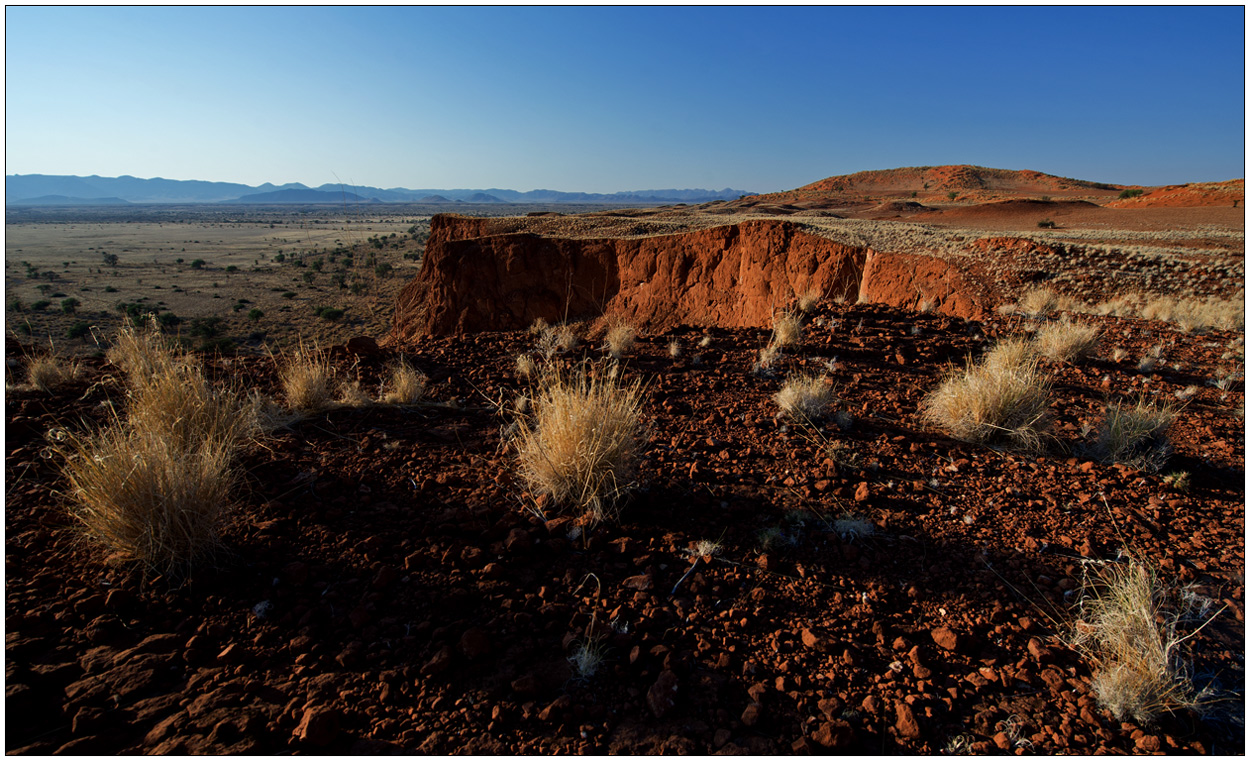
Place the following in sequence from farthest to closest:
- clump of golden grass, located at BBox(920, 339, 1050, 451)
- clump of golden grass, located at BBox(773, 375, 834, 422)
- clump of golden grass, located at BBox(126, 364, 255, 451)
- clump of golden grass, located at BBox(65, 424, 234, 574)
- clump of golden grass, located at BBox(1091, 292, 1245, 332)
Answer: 1. clump of golden grass, located at BBox(1091, 292, 1245, 332)
2. clump of golden grass, located at BBox(773, 375, 834, 422)
3. clump of golden grass, located at BBox(920, 339, 1050, 451)
4. clump of golden grass, located at BBox(126, 364, 255, 451)
5. clump of golden grass, located at BBox(65, 424, 234, 574)

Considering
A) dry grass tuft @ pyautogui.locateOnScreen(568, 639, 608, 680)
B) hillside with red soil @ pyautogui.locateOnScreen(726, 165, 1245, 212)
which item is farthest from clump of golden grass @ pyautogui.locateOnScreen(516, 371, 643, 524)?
hillside with red soil @ pyautogui.locateOnScreen(726, 165, 1245, 212)

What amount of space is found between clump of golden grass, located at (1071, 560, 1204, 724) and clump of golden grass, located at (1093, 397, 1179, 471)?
1488 mm

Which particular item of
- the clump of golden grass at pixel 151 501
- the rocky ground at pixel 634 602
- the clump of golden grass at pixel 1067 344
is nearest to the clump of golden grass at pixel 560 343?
the rocky ground at pixel 634 602

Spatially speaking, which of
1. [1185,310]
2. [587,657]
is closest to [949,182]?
[1185,310]

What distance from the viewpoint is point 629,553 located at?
2.25 m

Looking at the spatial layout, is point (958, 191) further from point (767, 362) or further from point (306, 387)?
point (306, 387)

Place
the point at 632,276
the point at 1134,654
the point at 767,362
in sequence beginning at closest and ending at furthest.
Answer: the point at 1134,654
the point at 767,362
the point at 632,276

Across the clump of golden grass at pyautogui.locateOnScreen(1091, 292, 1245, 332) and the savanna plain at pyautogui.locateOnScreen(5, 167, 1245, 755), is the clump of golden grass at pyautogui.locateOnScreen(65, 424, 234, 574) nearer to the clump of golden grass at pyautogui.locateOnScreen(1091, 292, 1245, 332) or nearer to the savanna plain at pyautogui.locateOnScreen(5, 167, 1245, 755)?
the savanna plain at pyautogui.locateOnScreen(5, 167, 1245, 755)

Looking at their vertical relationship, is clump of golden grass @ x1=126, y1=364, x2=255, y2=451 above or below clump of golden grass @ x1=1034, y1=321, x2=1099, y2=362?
below

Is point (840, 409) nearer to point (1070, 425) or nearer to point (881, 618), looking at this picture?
point (1070, 425)

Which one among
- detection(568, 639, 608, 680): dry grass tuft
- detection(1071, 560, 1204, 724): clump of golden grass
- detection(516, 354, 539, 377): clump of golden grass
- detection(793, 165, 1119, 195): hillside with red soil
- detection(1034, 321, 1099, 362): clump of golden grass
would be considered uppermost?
detection(793, 165, 1119, 195): hillside with red soil

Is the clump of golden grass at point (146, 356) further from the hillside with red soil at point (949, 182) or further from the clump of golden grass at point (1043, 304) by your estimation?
the hillside with red soil at point (949, 182)

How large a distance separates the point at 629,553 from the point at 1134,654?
5.62 ft

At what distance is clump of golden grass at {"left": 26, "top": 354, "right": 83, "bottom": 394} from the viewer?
11.8ft
